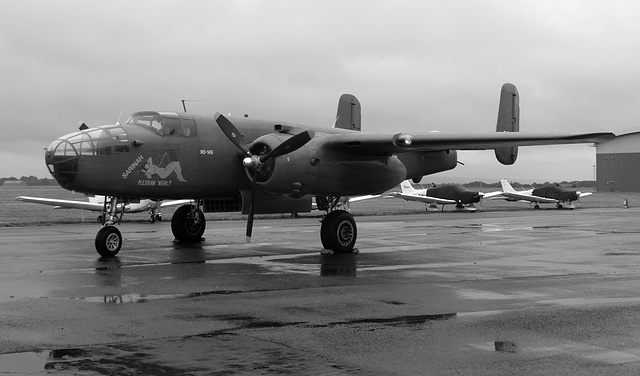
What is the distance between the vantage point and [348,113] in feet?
93.4

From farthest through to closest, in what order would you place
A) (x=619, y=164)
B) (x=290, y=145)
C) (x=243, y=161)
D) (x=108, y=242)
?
(x=619, y=164) < (x=243, y=161) < (x=290, y=145) < (x=108, y=242)

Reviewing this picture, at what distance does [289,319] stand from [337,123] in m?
18.9

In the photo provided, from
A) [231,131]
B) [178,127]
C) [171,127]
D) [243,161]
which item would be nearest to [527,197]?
[243,161]

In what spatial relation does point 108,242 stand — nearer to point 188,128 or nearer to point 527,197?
point 188,128

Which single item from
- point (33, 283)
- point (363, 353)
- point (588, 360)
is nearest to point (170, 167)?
point (33, 283)

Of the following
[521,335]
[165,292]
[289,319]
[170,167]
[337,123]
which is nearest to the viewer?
[521,335]

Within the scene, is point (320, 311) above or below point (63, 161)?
below

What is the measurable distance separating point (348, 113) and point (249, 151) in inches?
356

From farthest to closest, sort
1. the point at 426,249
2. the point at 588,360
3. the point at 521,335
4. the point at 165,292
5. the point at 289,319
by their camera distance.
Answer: the point at 426,249 → the point at 165,292 → the point at 289,319 → the point at 521,335 → the point at 588,360

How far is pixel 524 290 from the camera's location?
43.2 ft

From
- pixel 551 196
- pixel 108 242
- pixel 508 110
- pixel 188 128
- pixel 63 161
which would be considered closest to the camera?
pixel 63 161

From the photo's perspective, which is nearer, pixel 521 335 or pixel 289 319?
pixel 521 335

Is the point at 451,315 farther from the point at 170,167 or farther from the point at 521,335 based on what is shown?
the point at 170,167

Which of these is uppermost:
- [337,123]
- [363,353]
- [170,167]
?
[337,123]
